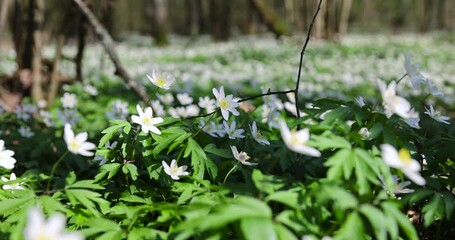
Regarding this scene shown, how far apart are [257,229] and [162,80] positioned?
44.8 inches

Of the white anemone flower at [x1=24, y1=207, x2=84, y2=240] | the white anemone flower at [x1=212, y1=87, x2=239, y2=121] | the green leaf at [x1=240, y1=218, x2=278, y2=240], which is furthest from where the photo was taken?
the white anemone flower at [x1=212, y1=87, x2=239, y2=121]

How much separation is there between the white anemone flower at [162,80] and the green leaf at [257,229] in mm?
1055

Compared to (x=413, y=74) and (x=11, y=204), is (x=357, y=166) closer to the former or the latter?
(x=413, y=74)

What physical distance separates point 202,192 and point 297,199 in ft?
1.41

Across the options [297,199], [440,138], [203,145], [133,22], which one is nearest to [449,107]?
[440,138]

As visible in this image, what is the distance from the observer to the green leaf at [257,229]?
1.13 metres

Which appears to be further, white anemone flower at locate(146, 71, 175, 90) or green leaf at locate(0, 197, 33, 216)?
white anemone flower at locate(146, 71, 175, 90)

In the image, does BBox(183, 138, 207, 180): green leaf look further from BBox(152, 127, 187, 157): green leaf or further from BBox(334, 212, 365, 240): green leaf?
BBox(334, 212, 365, 240): green leaf

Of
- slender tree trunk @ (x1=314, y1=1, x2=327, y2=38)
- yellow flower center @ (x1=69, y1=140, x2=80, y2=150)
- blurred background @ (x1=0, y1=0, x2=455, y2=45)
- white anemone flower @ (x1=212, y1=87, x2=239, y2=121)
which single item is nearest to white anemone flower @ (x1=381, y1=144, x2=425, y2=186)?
white anemone flower @ (x1=212, y1=87, x2=239, y2=121)

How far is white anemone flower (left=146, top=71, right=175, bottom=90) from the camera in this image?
6.79 ft

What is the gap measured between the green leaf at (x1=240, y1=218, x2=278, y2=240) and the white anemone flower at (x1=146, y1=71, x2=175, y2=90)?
105 centimetres

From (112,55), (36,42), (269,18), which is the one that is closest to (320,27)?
(269,18)

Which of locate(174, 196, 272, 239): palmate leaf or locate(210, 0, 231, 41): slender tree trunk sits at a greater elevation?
locate(174, 196, 272, 239): palmate leaf

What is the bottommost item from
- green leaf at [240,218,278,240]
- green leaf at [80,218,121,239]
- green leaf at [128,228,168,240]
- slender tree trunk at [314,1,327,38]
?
slender tree trunk at [314,1,327,38]
